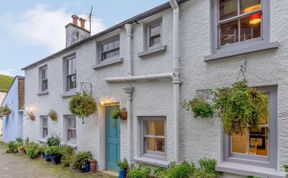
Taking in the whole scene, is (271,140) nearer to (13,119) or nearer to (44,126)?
(44,126)

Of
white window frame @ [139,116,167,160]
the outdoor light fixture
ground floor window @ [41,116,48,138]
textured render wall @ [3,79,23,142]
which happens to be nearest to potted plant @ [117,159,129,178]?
white window frame @ [139,116,167,160]

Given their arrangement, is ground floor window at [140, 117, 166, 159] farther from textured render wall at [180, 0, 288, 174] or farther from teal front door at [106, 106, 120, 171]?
teal front door at [106, 106, 120, 171]

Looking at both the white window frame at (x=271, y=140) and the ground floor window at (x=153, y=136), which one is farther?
the ground floor window at (x=153, y=136)

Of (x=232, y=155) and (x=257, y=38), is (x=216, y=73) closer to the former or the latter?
(x=257, y=38)

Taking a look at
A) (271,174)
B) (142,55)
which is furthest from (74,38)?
(271,174)

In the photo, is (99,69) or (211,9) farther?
(99,69)

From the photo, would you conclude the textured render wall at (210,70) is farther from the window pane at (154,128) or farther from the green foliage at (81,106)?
the green foliage at (81,106)

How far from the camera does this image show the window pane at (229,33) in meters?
5.81

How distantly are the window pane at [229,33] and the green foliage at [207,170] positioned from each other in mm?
2900

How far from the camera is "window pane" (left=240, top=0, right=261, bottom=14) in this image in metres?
5.39

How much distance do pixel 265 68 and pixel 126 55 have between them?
4573 millimetres

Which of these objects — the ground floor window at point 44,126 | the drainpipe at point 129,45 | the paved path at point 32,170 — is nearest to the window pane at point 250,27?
the drainpipe at point 129,45

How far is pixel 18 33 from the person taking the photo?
26531 mm

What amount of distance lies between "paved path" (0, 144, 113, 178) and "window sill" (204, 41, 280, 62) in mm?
5696
